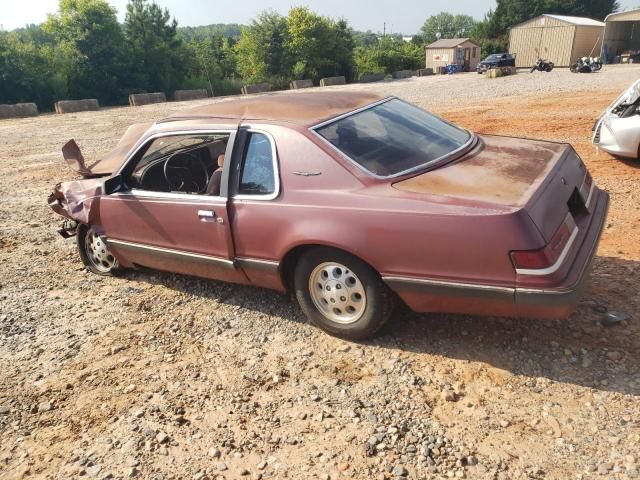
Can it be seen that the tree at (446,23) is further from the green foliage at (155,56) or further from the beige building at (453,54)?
the green foliage at (155,56)

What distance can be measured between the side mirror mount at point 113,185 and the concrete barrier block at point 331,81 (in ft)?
115

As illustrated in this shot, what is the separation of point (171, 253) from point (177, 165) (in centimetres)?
92

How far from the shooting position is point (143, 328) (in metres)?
4.02

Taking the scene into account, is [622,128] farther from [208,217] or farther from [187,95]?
[187,95]

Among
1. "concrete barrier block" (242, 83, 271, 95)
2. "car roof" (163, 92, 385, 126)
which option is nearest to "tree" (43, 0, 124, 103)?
"concrete barrier block" (242, 83, 271, 95)

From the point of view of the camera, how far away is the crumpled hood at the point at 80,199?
4.51 metres

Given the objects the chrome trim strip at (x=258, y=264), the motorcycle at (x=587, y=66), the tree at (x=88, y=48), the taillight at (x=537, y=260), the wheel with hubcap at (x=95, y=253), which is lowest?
Result: the motorcycle at (x=587, y=66)

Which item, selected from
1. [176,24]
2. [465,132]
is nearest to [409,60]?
[176,24]

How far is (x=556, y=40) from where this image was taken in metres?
44.4

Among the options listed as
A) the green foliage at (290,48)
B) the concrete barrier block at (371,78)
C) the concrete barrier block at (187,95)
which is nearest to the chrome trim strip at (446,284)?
the concrete barrier block at (187,95)

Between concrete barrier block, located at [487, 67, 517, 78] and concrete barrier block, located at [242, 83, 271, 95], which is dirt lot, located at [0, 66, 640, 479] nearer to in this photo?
concrete barrier block, located at [242, 83, 271, 95]

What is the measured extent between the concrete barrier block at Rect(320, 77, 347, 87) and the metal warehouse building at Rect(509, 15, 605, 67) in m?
19.8

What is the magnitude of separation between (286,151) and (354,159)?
490mm

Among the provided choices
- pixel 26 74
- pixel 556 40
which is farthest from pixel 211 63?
pixel 556 40
